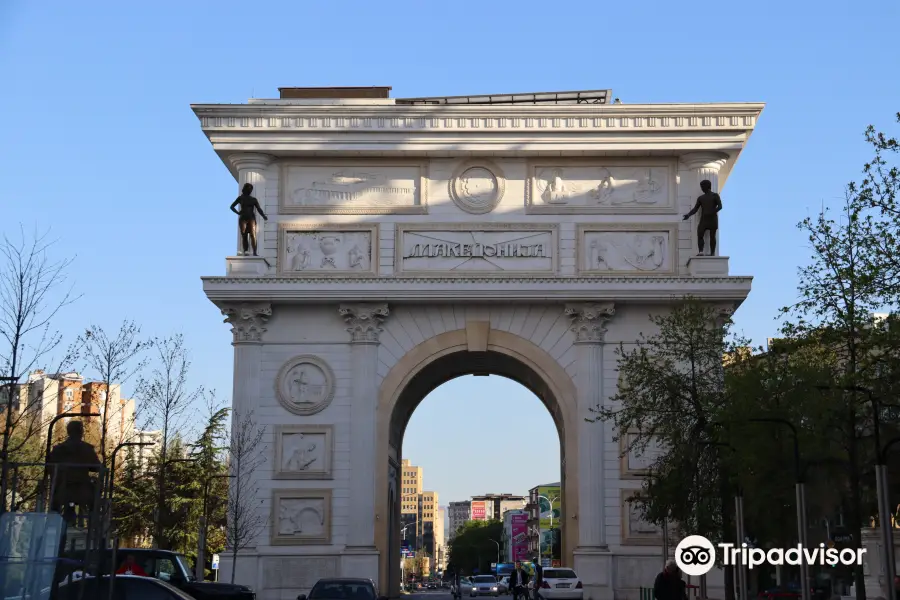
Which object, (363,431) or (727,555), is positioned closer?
(727,555)

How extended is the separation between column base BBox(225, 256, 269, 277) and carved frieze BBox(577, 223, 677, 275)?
40.0 ft

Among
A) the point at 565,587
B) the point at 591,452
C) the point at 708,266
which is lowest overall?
the point at 565,587

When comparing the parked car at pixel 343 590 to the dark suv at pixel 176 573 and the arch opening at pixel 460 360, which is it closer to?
the dark suv at pixel 176 573

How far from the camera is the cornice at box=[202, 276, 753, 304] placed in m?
48.1

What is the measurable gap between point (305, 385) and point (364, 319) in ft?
11.2

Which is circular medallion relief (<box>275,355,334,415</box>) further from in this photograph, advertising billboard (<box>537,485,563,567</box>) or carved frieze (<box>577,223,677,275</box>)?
advertising billboard (<box>537,485,563,567</box>)

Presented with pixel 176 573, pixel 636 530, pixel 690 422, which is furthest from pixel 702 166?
pixel 176 573

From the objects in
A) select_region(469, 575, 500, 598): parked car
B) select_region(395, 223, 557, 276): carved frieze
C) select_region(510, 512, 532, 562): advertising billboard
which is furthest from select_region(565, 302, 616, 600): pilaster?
select_region(510, 512, 532, 562): advertising billboard

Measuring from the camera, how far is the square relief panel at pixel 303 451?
48094 mm

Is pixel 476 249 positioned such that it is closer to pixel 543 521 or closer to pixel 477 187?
pixel 477 187

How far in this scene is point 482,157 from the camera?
49.7 meters

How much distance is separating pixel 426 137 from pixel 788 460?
67.0 ft

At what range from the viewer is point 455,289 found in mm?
48188

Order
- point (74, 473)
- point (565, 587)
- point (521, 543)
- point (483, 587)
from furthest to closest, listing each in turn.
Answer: point (521, 543)
point (483, 587)
point (565, 587)
point (74, 473)
